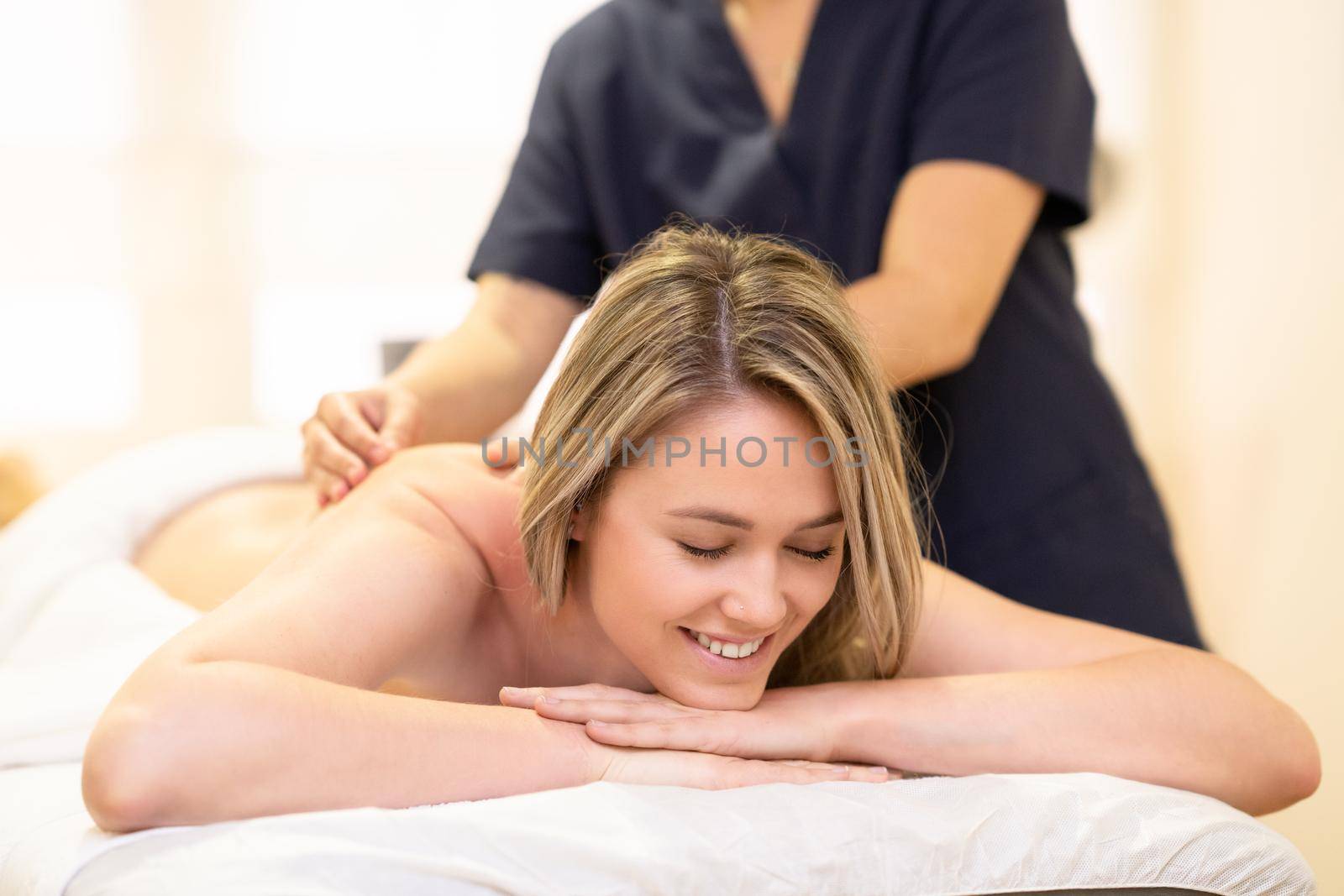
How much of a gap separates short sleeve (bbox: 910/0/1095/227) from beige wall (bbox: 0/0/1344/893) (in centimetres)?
168

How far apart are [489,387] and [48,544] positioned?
0.65m

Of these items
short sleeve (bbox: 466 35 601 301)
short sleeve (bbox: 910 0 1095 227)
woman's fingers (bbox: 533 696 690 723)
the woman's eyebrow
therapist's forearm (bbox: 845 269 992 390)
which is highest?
short sleeve (bbox: 910 0 1095 227)

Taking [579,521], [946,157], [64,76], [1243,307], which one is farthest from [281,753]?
[64,76]

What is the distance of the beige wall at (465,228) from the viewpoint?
3.16 m

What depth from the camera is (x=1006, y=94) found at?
1490 millimetres

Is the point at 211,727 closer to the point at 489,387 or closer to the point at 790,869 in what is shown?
the point at 790,869

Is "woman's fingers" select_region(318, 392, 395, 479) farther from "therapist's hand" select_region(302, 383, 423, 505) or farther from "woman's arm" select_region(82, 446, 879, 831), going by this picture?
"woman's arm" select_region(82, 446, 879, 831)

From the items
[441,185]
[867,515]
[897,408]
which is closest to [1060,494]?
[897,408]

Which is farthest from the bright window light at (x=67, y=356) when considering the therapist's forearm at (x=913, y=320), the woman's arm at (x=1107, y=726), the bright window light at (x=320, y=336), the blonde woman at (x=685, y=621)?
the woman's arm at (x=1107, y=726)

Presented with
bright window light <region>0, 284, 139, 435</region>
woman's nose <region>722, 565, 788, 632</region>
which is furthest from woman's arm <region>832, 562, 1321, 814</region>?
bright window light <region>0, 284, 139, 435</region>

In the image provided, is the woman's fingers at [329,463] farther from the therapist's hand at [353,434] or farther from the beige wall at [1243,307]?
the beige wall at [1243,307]

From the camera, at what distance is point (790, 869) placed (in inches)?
36.1

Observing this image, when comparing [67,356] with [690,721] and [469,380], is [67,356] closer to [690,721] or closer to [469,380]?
[469,380]

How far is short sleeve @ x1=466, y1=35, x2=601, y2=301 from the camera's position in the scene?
1.73m
